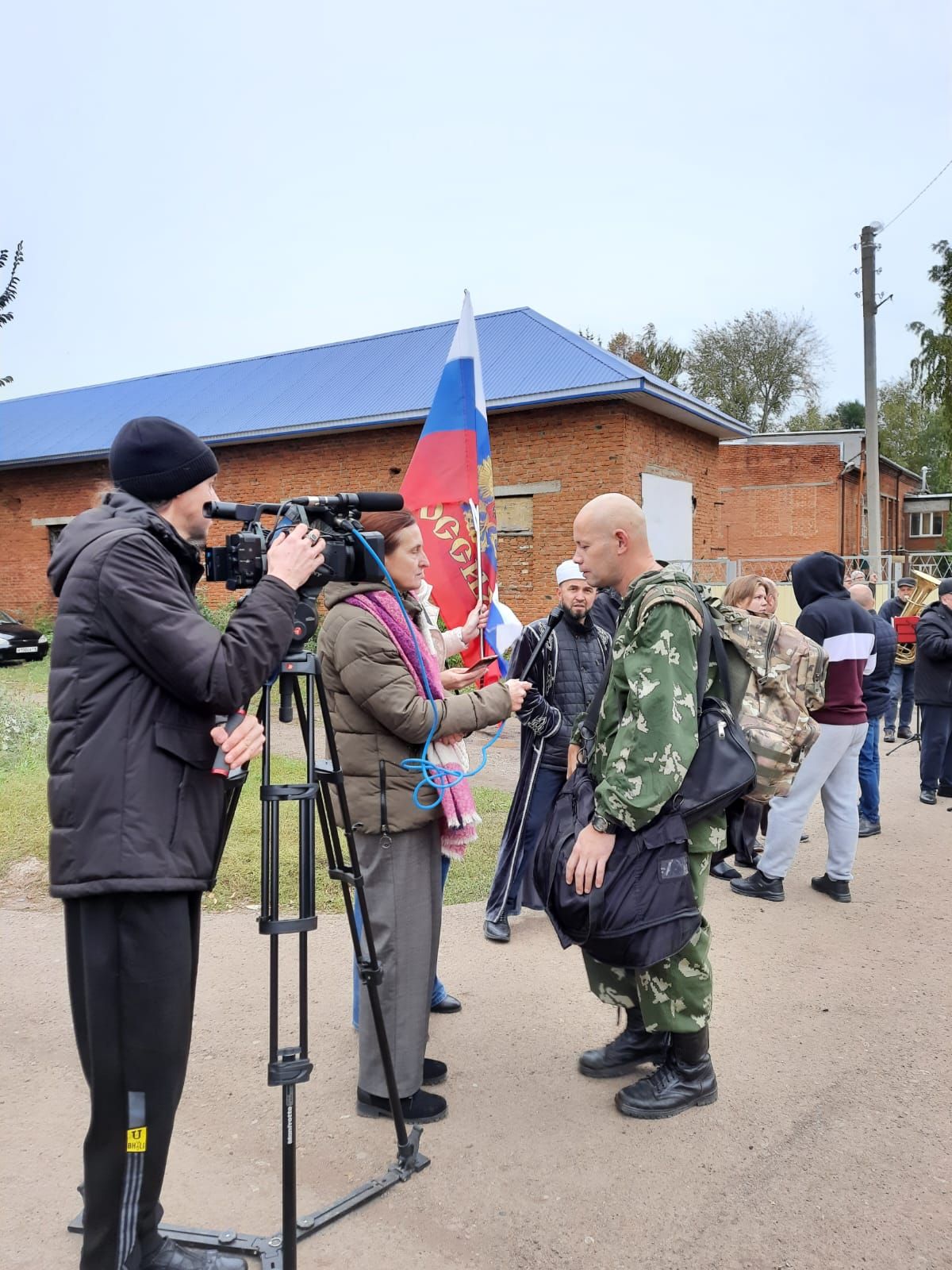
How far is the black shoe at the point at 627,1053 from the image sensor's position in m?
3.65

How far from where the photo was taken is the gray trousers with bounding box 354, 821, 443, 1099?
321 cm

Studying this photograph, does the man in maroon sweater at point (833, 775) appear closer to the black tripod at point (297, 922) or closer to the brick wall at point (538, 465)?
the black tripod at point (297, 922)

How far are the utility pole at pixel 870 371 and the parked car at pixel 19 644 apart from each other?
16.6 meters

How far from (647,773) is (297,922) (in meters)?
1.20

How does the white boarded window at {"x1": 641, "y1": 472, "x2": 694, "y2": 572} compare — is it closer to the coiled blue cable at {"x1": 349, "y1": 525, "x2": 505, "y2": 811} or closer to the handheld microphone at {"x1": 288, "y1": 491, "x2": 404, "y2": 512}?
the coiled blue cable at {"x1": 349, "y1": 525, "x2": 505, "y2": 811}

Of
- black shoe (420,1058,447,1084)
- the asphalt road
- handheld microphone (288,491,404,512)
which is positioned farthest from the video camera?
black shoe (420,1058,447,1084)

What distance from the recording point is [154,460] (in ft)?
7.75

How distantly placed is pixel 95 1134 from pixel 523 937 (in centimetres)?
310

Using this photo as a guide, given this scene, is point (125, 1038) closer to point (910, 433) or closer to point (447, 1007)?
point (447, 1007)

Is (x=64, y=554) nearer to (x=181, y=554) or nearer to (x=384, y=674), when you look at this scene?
(x=181, y=554)

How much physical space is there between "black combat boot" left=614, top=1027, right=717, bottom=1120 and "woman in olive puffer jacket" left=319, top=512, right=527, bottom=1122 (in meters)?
0.69

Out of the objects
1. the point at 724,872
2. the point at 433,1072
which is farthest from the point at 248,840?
the point at 433,1072

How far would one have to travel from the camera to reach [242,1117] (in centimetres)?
332

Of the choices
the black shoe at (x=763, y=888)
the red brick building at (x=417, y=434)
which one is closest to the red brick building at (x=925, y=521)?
the red brick building at (x=417, y=434)
